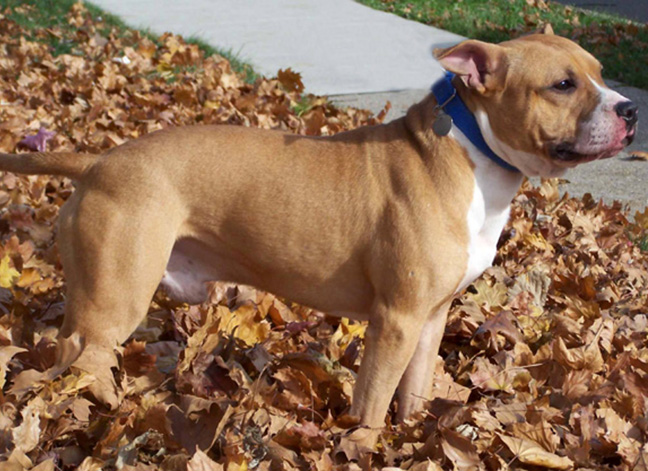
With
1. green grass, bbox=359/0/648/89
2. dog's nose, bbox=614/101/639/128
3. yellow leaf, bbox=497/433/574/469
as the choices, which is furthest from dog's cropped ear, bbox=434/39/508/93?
green grass, bbox=359/0/648/89

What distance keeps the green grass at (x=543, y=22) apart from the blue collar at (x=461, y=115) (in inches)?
237

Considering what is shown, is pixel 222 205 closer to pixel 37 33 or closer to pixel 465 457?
pixel 465 457

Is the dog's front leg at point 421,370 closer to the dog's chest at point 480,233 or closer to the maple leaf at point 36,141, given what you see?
the dog's chest at point 480,233

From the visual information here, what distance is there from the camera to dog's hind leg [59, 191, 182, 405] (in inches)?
122

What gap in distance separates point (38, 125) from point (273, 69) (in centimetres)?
327

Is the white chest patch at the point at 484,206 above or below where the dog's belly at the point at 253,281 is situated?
above

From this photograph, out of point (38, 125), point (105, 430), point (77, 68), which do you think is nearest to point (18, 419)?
point (105, 430)

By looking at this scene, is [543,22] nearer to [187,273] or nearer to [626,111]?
[626,111]

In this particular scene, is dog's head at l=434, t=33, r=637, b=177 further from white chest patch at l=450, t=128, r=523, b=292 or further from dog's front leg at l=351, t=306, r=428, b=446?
dog's front leg at l=351, t=306, r=428, b=446

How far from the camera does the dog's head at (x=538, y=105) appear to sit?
3.10 metres

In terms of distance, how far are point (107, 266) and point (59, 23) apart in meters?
7.82

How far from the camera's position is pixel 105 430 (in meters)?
3.17

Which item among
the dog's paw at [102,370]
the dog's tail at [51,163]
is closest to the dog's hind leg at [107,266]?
the dog's paw at [102,370]

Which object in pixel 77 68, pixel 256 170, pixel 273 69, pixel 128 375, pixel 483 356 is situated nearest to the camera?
pixel 256 170
